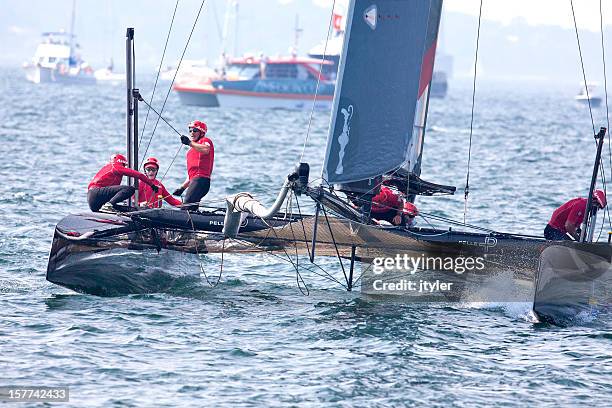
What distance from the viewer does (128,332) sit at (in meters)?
11.4

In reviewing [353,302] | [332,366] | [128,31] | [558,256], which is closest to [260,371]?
[332,366]

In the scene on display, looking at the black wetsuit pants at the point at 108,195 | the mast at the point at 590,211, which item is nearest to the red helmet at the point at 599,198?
the mast at the point at 590,211

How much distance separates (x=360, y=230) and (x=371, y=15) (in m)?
2.40

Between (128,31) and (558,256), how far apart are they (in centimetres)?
574

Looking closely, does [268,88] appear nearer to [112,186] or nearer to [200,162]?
[200,162]

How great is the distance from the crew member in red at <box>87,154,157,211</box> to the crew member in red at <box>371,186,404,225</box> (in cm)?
271

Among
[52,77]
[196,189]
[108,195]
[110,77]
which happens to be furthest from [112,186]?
[110,77]

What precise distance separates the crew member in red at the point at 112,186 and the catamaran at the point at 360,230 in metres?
0.29

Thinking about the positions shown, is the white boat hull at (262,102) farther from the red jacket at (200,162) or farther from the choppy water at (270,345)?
the red jacket at (200,162)

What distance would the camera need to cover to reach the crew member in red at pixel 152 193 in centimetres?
1375

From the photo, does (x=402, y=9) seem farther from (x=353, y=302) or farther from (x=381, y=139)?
(x=353, y=302)

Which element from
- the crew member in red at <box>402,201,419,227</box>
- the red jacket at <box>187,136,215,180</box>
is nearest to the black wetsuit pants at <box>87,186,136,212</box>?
the red jacket at <box>187,136,215,180</box>

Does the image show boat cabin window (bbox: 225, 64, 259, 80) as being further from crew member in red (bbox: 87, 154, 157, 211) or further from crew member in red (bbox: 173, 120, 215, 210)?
crew member in red (bbox: 87, 154, 157, 211)

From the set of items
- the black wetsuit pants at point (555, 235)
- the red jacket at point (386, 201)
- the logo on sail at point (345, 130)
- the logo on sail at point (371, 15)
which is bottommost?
the black wetsuit pants at point (555, 235)
